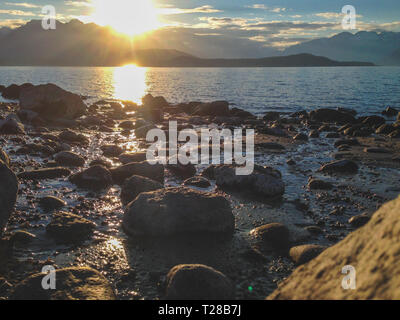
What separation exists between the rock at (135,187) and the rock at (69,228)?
2102 millimetres

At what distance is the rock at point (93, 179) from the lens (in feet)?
38.5

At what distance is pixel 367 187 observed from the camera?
39.8 ft

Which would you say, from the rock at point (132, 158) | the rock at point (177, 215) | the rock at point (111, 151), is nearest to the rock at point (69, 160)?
the rock at point (132, 158)

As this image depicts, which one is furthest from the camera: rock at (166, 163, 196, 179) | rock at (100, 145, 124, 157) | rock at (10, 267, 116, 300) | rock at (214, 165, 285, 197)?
rock at (100, 145, 124, 157)

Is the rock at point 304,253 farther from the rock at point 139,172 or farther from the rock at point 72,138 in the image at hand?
the rock at point 72,138

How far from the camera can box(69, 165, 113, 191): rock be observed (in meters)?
11.8

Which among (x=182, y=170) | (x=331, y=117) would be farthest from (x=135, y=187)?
(x=331, y=117)

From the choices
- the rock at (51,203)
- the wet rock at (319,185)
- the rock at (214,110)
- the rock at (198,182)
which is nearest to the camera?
the rock at (51,203)

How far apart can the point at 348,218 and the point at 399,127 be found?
18433 millimetres

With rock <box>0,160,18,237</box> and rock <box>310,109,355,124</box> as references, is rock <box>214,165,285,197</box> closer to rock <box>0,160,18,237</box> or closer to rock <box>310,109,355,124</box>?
rock <box>0,160,18,237</box>

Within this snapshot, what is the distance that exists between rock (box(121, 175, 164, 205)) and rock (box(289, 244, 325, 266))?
4.94 m

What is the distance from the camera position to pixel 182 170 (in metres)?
13.9

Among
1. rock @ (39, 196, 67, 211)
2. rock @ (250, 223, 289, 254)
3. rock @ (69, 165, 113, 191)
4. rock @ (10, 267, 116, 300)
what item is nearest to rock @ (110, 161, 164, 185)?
rock @ (69, 165, 113, 191)
